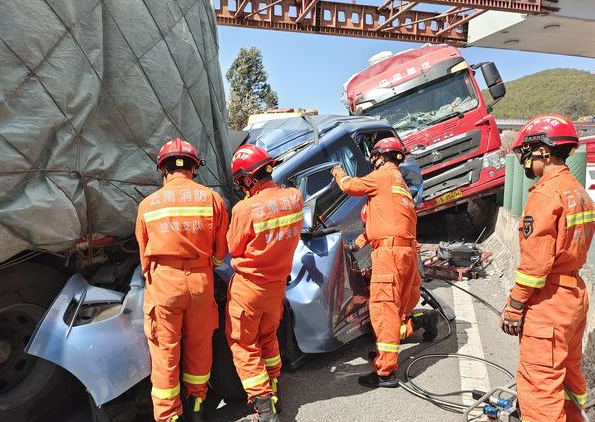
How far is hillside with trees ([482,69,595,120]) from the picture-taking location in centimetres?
6100

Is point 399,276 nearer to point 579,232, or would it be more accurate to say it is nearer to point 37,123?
point 579,232

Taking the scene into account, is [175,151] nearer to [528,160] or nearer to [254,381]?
[254,381]

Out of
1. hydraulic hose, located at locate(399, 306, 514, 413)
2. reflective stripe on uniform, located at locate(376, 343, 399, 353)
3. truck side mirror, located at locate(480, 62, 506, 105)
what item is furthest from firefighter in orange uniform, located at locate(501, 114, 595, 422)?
truck side mirror, located at locate(480, 62, 506, 105)

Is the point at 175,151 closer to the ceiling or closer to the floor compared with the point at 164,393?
closer to the ceiling

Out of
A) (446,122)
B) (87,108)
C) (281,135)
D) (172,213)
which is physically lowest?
(172,213)

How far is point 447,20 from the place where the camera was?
47.8ft

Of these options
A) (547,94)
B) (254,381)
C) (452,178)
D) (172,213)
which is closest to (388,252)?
(254,381)

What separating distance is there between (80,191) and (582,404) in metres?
3.07

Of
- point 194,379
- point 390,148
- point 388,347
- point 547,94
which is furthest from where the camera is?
point 547,94

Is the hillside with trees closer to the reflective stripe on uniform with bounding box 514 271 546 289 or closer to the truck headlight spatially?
the truck headlight

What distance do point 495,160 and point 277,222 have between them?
19.5ft

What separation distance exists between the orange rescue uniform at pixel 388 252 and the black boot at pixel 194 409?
135 cm

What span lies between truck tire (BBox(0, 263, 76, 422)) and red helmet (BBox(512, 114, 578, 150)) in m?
2.93

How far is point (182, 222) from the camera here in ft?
8.94
